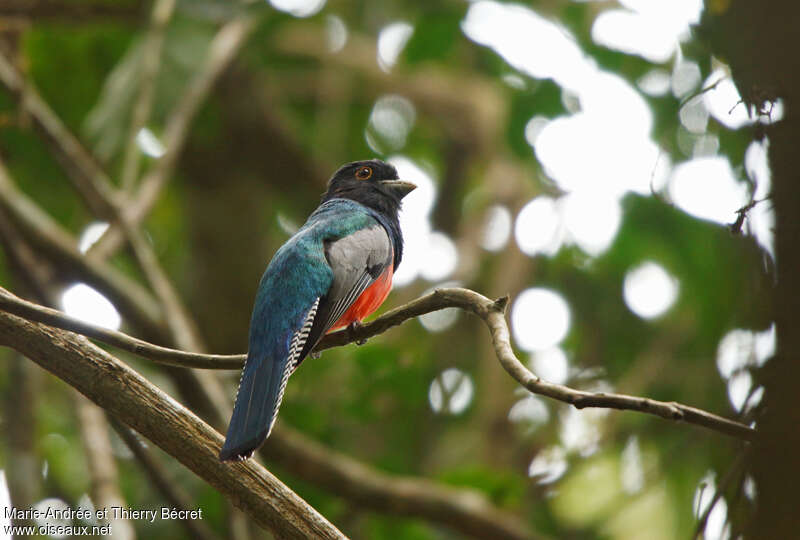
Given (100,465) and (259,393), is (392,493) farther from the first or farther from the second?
(259,393)

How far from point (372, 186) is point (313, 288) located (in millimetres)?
1447

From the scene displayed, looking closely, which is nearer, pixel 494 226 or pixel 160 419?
pixel 160 419

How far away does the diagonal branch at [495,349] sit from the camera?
1.75 m

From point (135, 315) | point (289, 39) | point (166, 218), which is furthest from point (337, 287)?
point (166, 218)

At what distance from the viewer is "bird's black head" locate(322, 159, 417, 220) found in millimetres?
4785

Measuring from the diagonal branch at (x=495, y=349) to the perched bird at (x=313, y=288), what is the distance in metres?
0.23

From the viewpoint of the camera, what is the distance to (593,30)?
6.37 meters

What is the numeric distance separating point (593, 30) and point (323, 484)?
3636 mm

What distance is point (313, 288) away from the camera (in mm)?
3549

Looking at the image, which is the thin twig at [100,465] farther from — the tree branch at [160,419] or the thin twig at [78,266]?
the tree branch at [160,419]

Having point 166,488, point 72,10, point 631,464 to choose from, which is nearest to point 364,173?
point 166,488

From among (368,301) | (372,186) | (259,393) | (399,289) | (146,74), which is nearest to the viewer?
(259,393)

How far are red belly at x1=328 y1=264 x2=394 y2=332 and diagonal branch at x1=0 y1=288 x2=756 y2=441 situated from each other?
963 millimetres

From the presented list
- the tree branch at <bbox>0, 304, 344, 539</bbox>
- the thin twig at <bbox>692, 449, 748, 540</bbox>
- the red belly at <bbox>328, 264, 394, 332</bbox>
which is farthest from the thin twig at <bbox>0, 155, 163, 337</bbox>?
the thin twig at <bbox>692, 449, 748, 540</bbox>
